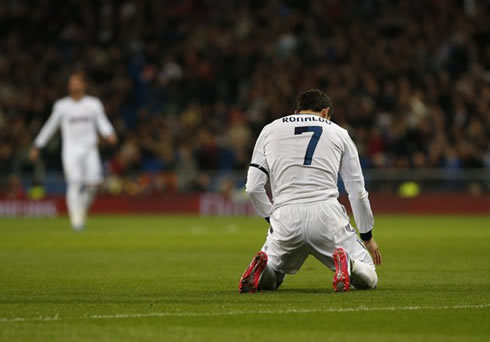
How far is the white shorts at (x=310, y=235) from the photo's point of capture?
9141 millimetres

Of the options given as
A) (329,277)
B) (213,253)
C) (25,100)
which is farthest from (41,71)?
(329,277)

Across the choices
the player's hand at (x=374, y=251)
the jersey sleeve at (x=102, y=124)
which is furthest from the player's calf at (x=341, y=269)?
the jersey sleeve at (x=102, y=124)

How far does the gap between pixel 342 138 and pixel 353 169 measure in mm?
278

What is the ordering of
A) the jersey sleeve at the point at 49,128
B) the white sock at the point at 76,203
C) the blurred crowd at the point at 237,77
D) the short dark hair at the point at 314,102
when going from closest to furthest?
the short dark hair at the point at 314,102, the jersey sleeve at the point at 49,128, the white sock at the point at 76,203, the blurred crowd at the point at 237,77

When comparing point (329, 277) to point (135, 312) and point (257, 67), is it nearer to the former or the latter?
point (135, 312)

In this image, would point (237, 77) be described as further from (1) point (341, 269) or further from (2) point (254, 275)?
(1) point (341, 269)

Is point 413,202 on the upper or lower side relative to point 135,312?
lower

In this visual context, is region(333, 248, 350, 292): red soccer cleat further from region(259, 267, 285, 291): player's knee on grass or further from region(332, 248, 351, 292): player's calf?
region(259, 267, 285, 291): player's knee on grass

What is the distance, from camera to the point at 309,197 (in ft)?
30.2

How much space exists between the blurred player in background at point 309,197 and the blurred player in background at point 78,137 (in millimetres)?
10649

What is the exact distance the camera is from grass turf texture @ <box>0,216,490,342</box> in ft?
22.0

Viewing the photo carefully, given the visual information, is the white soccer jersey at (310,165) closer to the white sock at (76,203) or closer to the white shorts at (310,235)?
the white shorts at (310,235)

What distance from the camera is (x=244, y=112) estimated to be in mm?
29953

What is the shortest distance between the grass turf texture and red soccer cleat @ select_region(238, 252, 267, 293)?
0.45ft
